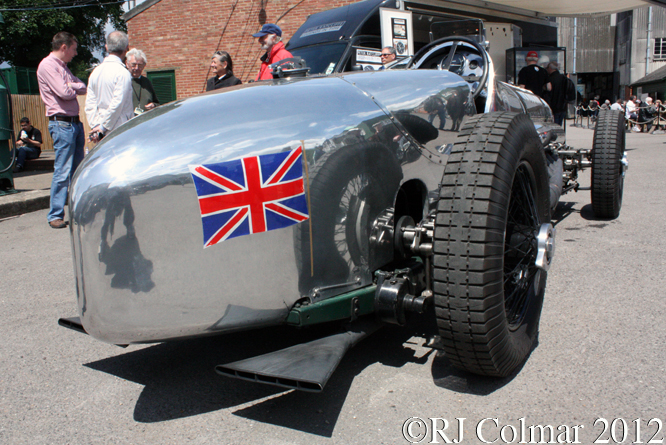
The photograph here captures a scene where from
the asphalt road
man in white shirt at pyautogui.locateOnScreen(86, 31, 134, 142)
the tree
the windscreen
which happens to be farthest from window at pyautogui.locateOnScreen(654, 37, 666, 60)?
the asphalt road

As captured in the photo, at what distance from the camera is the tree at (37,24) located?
2383 centimetres

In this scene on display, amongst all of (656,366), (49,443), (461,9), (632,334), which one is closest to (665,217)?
(632,334)

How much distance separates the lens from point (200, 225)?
1.76 metres

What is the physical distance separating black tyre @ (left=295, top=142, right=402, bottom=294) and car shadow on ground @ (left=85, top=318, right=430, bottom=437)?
1.48 feet

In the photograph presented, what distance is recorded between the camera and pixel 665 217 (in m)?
4.98

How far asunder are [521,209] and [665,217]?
3.34 metres

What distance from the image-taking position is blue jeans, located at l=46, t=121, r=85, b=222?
207 inches

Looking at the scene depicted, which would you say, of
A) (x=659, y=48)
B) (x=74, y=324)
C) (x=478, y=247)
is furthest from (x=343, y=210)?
(x=659, y=48)

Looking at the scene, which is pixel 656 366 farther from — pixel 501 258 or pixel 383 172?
pixel 383 172

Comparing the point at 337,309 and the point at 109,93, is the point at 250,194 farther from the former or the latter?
the point at 109,93

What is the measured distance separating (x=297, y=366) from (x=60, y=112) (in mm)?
4647

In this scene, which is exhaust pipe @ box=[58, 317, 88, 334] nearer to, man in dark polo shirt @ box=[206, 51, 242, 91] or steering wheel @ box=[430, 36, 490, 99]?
steering wheel @ box=[430, 36, 490, 99]

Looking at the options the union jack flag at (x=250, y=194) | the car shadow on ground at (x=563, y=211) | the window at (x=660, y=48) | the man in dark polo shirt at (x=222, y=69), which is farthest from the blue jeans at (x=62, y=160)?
the window at (x=660, y=48)

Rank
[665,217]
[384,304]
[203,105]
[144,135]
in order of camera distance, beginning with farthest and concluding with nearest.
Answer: [665,217] → [384,304] → [203,105] → [144,135]
